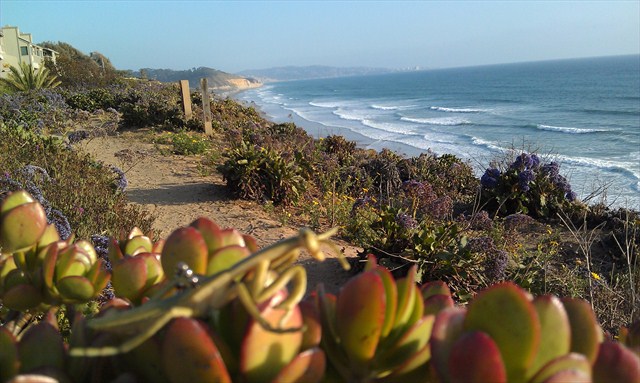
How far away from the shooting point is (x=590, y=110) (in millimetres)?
39312

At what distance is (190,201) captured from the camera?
25.3ft

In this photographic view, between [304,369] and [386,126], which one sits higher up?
[304,369]

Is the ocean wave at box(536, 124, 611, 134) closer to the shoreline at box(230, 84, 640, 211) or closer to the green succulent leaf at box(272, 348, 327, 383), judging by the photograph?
the shoreline at box(230, 84, 640, 211)

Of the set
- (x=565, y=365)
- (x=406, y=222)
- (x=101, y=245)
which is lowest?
(x=406, y=222)

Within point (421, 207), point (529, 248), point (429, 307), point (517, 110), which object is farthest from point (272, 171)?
point (517, 110)

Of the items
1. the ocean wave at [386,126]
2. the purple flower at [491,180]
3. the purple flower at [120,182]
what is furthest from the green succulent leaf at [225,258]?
the ocean wave at [386,126]

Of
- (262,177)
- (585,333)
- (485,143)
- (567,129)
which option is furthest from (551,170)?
(567,129)

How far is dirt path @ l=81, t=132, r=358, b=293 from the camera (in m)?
5.73

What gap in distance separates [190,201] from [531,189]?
6.44m

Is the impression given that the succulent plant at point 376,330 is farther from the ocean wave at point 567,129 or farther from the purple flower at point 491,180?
the ocean wave at point 567,129

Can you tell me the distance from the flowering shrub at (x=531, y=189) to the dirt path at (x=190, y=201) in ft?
13.8

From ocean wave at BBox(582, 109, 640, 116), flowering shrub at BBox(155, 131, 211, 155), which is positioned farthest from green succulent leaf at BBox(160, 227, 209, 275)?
ocean wave at BBox(582, 109, 640, 116)

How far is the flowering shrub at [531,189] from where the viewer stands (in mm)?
9086

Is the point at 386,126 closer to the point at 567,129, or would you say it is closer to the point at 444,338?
the point at 567,129
